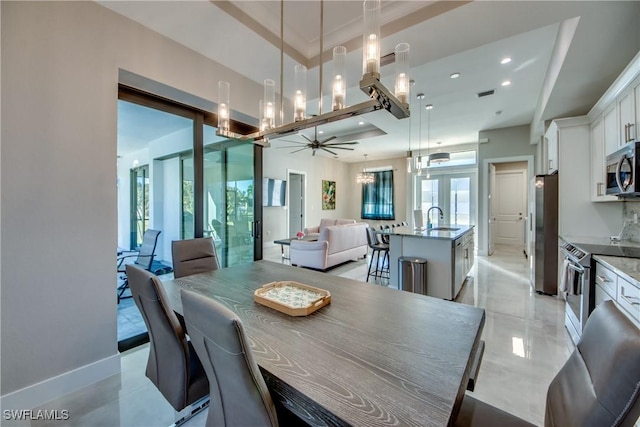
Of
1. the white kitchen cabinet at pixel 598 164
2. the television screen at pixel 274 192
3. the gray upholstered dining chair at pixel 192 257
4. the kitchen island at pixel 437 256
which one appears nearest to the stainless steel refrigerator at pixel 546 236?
the white kitchen cabinet at pixel 598 164

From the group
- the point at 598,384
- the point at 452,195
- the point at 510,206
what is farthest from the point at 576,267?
the point at 510,206

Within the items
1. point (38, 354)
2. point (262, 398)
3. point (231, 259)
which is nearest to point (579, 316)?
point (262, 398)

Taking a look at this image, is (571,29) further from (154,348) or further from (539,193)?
(154,348)

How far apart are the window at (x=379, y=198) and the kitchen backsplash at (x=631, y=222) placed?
619cm

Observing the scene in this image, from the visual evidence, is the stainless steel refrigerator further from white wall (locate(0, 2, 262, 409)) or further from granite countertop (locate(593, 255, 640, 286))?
white wall (locate(0, 2, 262, 409))

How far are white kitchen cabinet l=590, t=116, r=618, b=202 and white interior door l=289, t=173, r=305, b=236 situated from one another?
652 centimetres

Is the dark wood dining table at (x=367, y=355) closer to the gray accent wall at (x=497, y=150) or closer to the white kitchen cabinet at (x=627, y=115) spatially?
the white kitchen cabinet at (x=627, y=115)

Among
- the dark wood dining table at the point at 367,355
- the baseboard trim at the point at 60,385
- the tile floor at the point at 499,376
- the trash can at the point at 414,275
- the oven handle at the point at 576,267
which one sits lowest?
the tile floor at the point at 499,376

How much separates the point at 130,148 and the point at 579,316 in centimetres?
729

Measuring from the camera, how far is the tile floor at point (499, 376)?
1641mm

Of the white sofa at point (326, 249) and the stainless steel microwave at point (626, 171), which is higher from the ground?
the stainless steel microwave at point (626, 171)

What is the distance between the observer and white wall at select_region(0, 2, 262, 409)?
161cm

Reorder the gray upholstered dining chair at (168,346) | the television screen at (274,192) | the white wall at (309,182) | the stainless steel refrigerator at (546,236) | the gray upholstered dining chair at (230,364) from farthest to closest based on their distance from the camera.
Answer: the white wall at (309,182) < the television screen at (274,192) < the stainless steel refrigerator at (546,236) < the gray upholstered dining chair at (168,346) < the gray upholstered dining chair at (230,364)

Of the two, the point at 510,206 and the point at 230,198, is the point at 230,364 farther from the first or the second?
the point at 510,206
